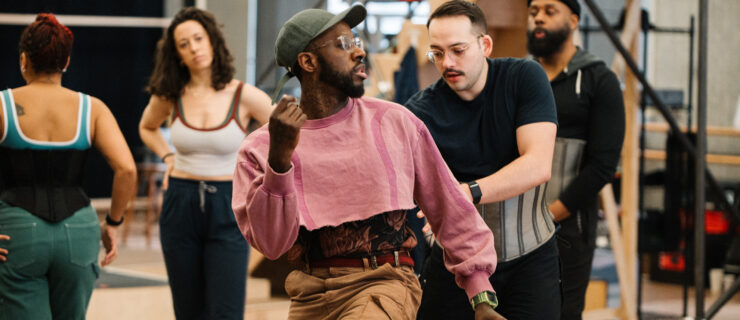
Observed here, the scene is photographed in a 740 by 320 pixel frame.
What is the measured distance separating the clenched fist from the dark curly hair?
6.83ft

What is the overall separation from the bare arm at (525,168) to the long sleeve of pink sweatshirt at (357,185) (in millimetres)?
231

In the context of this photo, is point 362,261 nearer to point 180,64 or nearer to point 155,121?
point 180,64

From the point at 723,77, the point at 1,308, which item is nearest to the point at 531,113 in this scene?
the point at 1,308

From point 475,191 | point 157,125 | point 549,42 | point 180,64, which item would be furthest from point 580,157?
point 157,125

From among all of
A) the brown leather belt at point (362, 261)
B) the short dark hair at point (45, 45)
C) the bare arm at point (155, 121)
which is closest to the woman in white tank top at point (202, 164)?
the bare arm at point (155, 121)

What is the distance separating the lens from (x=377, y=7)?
35.0ft

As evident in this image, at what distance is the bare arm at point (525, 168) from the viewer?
8.71 feet

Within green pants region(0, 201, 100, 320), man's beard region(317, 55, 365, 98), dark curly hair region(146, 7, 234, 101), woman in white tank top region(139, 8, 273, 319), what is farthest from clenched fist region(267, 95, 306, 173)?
dark curly hair region(146, 7, 234, 101)

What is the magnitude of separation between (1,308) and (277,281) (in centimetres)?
366

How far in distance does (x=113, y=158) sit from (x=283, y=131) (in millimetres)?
1756

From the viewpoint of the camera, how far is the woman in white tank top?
3791 mm

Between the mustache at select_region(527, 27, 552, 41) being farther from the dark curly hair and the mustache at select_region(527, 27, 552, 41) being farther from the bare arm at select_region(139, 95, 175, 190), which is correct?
the bare arm at select_region(139, 95, 175, 190)

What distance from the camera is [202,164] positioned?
387 centimetres

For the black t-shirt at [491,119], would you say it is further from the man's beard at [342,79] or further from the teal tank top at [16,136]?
the teal tank top at [16,136]
